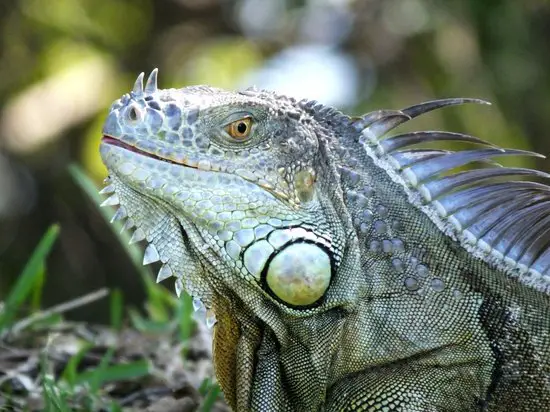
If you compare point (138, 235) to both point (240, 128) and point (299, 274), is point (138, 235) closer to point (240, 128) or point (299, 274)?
point (240, 128)

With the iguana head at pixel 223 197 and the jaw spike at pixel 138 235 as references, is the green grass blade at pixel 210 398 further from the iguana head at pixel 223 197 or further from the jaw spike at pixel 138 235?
the jaw spike at pixel 138 235

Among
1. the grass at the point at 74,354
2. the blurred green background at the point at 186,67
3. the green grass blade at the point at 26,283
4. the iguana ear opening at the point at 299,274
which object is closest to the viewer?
the iguana ear opening at the point at 299,274

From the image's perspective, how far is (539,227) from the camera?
12.0ft

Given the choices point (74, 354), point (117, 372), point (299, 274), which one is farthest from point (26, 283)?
point (299, 274)

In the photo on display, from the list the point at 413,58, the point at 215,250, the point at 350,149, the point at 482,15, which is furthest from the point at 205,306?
the point at 413,58

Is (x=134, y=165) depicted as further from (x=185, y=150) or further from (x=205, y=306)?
(x=205, y=306)

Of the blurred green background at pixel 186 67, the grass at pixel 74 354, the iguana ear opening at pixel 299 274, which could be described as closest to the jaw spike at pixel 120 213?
the iguana ear opening at pixel 299 274

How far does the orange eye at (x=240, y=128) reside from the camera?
11.4 feet

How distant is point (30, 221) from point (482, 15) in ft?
21.2

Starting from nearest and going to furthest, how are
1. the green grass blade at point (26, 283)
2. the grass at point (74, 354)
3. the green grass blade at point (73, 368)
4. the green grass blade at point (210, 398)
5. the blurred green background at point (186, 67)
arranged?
the green grass blade at point (210, 398), the grass at point (74, 354), the green grass blade at point (73, 368), the green grass blade at point (26, 283), the blurred green background at point (186, 67)

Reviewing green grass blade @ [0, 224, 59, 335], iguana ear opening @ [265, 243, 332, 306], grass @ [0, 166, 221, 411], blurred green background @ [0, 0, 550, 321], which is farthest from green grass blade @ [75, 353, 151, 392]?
blurred green background @ [0, 0, 550, 321]

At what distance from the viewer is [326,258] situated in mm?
3361

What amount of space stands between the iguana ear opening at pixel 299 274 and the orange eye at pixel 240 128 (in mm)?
464

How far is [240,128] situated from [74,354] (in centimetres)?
206
